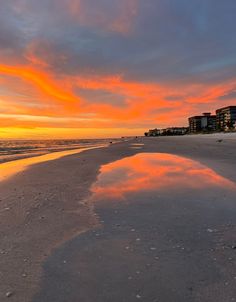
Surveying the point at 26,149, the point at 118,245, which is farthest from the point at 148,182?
Answer: the point at 26,149

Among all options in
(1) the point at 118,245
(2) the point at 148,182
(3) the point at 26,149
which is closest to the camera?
(1) the point at 118,245

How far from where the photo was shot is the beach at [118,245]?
3.23 meters

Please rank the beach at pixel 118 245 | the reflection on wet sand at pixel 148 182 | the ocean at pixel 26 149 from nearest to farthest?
1. the beach at pixel 118 245
2. the reflection on wet sand at pixel 148 182
3. the ocean at pixel 26 149

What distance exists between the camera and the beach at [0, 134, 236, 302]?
323 cm

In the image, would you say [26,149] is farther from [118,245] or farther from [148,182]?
[118,245]

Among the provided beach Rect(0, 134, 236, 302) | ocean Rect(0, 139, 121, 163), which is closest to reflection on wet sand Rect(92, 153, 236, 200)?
beach Rect(0, 134, 236, 302)

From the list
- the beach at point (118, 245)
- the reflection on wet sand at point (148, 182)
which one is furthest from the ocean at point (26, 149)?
the beach at point (118, 245)

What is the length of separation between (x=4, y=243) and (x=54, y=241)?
0.81m

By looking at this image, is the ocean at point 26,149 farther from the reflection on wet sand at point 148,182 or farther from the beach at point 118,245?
the beach at point 118,245

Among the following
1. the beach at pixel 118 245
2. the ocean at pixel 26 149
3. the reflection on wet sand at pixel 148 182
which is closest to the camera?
the beach at pixel 118 245

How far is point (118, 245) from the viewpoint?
454 centimetres

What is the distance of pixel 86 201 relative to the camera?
7586mm

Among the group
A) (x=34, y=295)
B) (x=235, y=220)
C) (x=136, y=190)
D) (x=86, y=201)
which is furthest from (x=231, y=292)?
(x=136, y=190)

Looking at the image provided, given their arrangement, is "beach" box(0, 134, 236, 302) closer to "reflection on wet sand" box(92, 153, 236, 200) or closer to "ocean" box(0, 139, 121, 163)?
"reflection on wet sand" box(92, 153, 236, 200)
